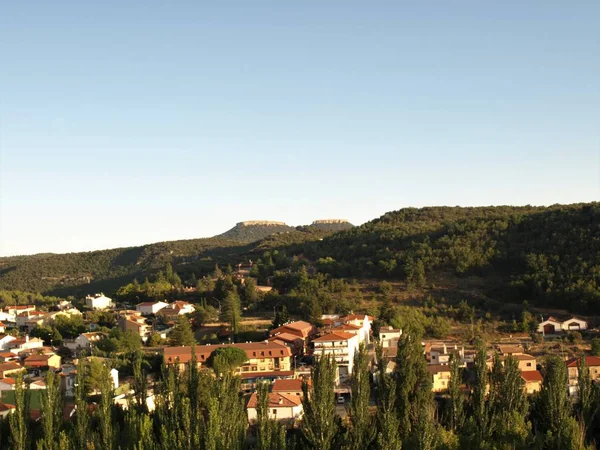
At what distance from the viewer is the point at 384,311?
1636 inches

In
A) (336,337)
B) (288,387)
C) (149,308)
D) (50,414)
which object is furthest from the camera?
(149,308)

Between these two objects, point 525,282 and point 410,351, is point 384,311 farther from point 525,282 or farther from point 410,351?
point 410,351

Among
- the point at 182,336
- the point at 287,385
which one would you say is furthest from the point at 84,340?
the point at 287,385

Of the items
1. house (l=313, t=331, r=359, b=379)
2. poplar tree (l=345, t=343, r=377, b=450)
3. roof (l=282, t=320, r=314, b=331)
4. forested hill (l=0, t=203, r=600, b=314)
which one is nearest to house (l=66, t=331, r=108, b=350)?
roof (l=282, t=320, r=314, b=331)

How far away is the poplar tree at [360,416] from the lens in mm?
20062

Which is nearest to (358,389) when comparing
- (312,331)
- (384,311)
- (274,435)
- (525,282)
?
(274,435)

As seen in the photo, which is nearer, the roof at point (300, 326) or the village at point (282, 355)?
the village at point (282, 355)

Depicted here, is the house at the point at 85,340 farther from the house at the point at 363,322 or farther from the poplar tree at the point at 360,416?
the poplar tree at the point at 360,416

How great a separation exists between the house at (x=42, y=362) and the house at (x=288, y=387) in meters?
14.6

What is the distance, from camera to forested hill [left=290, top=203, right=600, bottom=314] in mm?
45156

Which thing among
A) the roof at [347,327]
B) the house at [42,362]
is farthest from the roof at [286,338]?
the house at [42,362]

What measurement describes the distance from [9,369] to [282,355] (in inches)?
584

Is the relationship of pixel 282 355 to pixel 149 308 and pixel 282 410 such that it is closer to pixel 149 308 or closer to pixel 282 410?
pixel 282 410

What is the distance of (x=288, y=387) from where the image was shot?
27406 millimetres
